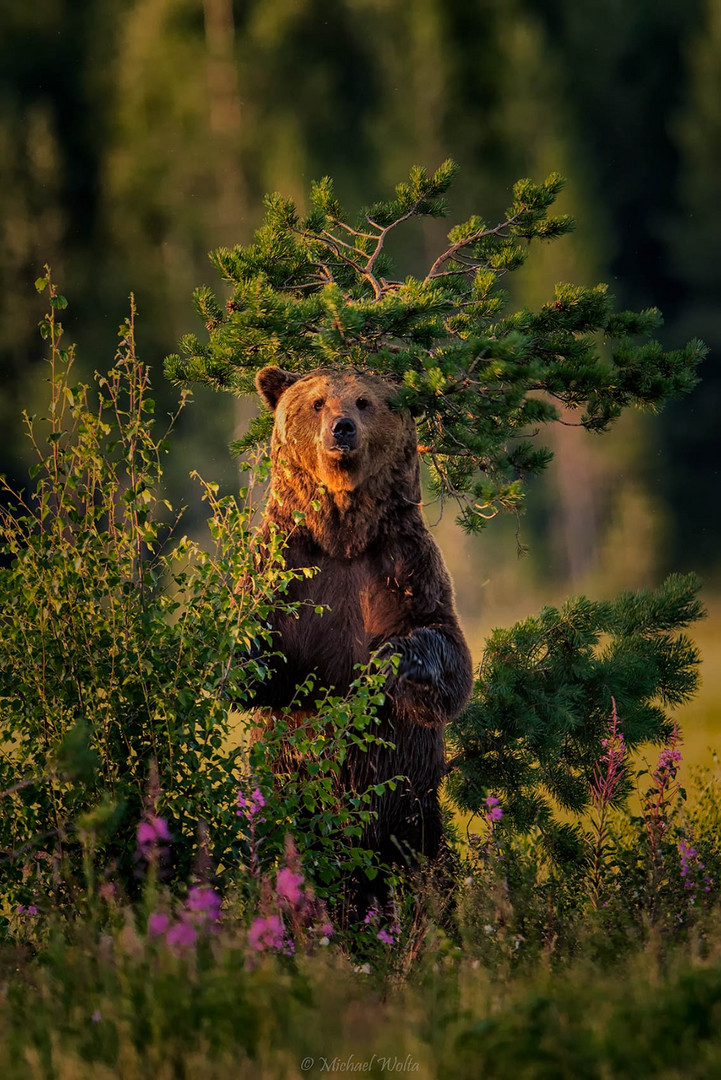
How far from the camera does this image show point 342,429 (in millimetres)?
5047

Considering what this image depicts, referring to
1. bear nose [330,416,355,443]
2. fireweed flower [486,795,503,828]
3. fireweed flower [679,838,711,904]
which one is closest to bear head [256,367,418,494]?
bear nose [330,416,355,443]

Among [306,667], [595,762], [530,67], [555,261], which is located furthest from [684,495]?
[306,667]

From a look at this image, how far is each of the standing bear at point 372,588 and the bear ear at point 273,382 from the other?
2cm

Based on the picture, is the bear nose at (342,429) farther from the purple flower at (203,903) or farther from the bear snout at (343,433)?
the purple flower at (203,903)

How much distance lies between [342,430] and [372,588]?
2.66ft

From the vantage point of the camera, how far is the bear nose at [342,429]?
5.04 m

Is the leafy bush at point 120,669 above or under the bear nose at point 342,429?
under

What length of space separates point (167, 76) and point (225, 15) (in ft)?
4.63

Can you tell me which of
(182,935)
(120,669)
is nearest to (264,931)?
(182,935)

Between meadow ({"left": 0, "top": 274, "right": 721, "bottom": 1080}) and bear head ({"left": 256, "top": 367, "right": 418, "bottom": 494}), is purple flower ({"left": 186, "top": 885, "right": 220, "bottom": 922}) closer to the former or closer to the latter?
meadow ({"left": 0, "top": 274, "right": 721, "bottom": 1080})

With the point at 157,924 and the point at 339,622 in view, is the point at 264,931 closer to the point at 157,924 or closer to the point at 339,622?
the point at 157,924

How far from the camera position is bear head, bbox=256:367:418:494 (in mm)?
5113

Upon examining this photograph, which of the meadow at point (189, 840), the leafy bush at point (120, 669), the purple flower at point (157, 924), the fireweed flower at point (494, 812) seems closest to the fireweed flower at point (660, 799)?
the meadow at point (189, 840)

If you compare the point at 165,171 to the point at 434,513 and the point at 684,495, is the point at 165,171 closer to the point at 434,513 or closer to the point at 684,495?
the point at 434,513
